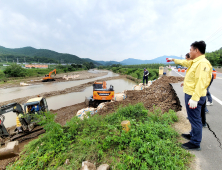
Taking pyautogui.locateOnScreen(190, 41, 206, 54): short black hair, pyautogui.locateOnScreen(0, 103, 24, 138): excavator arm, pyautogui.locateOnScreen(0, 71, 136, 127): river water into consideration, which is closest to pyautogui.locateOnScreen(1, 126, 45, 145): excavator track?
pyautogui.locateOnScreen(0, 103, 24, 138): excavator arm

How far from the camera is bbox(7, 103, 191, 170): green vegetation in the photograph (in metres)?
1.94

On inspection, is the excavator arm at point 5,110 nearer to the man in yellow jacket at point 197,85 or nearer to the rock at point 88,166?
the rock at point 88,166

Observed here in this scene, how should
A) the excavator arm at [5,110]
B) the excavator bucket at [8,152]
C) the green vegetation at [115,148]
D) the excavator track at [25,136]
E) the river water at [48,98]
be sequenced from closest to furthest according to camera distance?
1. the green vegetation at [115,148]
2. the excavator bucket at [8,152]
3. the excavator arm at [5,110]
4. the excavator track at [25,136]
5. the river water at [48,98]

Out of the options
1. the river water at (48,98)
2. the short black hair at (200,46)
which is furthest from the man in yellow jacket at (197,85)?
the river water at (48,98)

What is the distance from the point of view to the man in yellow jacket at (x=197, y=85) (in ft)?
5.87

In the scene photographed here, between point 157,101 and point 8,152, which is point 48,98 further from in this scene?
point 157,101

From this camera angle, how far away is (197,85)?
1.80m

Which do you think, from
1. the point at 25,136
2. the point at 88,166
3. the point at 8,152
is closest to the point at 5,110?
the point at 25,136

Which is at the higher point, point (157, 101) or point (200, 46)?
point (200, 46)

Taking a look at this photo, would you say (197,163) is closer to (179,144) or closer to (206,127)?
(179,144)

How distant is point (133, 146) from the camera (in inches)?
88.6

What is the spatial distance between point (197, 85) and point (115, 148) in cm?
207

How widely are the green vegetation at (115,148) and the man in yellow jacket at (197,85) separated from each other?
0.46 meters

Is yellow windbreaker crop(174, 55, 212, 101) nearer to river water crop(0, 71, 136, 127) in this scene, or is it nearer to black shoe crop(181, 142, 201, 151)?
black shoe crop(181, 142, 201, 151)
